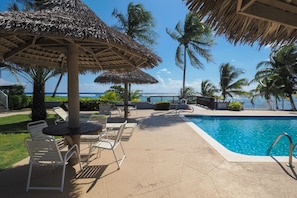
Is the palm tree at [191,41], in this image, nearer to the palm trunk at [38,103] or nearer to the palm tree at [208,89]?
the palm tree at [208,89]

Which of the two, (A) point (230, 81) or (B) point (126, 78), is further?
(A) point (230, 81)

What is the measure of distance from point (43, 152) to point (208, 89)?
2265 centimetres

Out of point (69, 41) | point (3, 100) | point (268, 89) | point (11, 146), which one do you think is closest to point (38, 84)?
point (11, 146)

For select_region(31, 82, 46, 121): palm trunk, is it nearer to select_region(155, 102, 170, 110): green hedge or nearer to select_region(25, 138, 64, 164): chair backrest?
select_region(25, 138, 64, 164): chair backrest

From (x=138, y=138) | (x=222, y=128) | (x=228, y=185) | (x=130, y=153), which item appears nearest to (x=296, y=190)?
(x=228, y=185)

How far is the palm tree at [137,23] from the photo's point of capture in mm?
17969

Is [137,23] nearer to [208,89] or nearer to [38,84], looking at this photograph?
[38,84]

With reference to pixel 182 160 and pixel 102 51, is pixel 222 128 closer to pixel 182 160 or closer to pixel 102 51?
pixel 182 160

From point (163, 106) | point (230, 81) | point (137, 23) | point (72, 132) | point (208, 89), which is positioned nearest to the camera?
point (72, 132)

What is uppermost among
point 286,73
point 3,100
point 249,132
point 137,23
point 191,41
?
point 137,23

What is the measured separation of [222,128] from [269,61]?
528 inches

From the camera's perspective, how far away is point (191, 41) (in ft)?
63.2

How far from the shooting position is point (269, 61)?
20250mm

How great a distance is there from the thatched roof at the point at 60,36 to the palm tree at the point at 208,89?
63.2 feet
